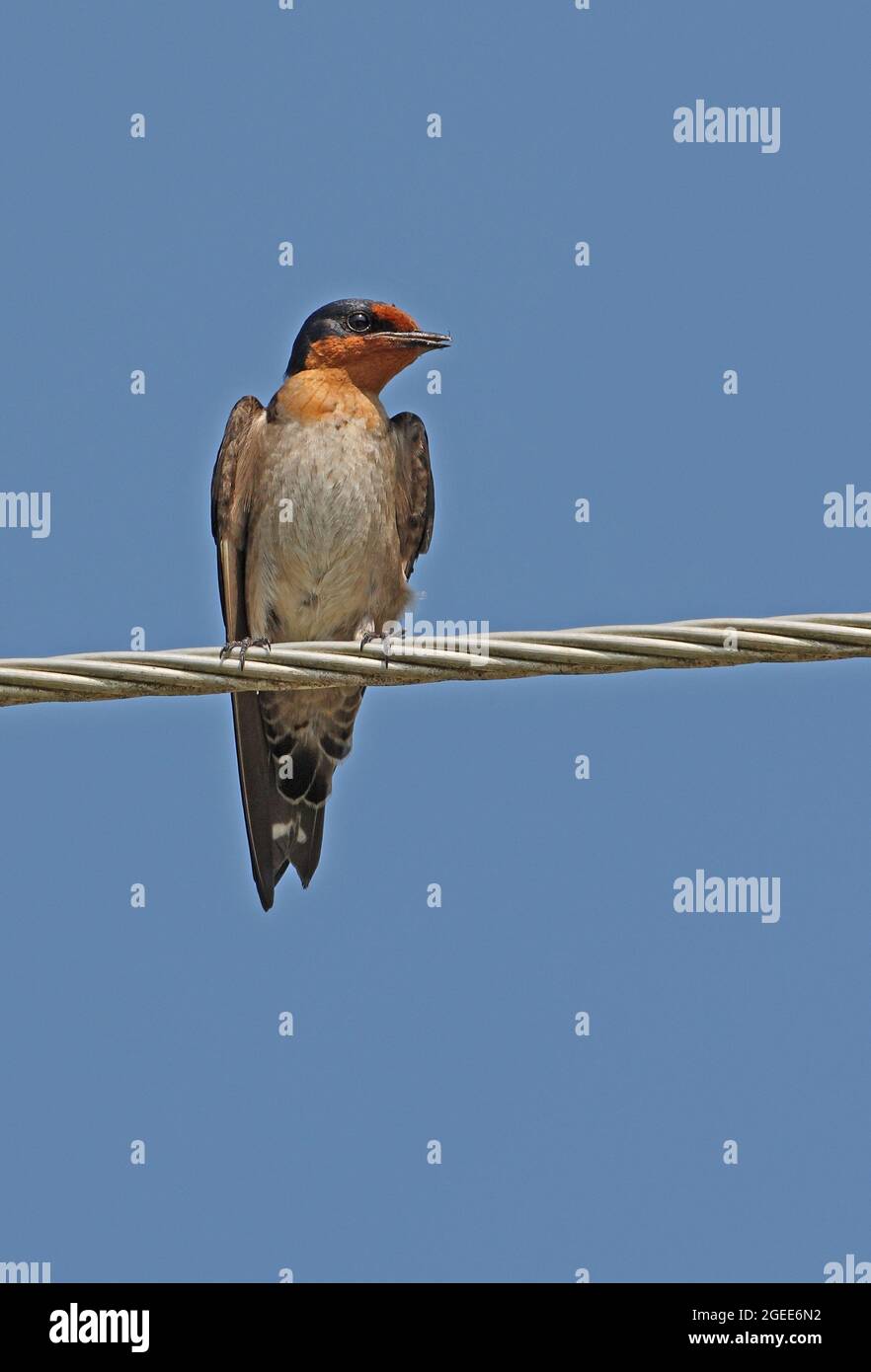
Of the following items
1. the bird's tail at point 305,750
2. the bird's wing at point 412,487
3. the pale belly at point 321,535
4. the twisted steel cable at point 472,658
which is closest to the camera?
the twisted steel cable at point 472,658

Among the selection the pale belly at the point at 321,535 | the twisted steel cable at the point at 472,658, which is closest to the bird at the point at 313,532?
the pale belly at the point at 321,535

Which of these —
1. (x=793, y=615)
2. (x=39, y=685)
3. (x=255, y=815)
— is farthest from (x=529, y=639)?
(x=255, y=815)

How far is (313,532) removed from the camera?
412 inches

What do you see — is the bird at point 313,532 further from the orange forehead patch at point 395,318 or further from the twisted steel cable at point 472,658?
the twisted steel cable at point 472,658

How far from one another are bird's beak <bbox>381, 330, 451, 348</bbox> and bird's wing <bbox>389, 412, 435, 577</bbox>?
0.43 metres

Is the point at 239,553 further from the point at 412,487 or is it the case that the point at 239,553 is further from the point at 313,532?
the point at 412,487

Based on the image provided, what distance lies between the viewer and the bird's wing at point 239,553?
10.7 metres

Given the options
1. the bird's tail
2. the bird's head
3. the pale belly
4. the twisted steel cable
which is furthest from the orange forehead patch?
the twisted steel cable

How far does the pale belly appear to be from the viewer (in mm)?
10469

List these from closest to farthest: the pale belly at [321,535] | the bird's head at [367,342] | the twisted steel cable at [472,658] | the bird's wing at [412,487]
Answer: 1. the twisted steel cable at [472,658]
2. the pale belly at [321,535]
3. the bird's head at [367,342]
4. the bird's wing at [412,487]

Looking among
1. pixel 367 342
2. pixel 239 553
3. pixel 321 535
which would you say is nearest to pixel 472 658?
pixel 321 535

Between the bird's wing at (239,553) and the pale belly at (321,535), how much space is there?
8 centimetres

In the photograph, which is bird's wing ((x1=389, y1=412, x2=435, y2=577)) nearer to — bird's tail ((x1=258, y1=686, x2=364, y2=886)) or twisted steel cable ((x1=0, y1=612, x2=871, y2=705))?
bird's tail ((x1=258, y1=686, x2=364, y2=886))

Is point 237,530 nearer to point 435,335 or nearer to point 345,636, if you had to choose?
point 345,636
